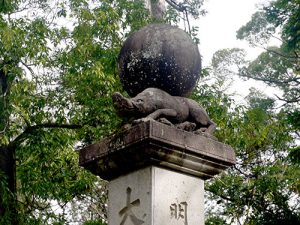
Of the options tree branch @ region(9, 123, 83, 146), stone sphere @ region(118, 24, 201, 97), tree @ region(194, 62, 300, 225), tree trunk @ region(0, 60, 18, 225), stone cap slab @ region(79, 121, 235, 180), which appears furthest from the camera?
tree @ region(194, 62, 300, 225)

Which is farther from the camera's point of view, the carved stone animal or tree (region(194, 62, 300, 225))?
tree (region(194, 62, 300, 225))

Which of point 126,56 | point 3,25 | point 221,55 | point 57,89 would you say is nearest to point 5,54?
point 3,25

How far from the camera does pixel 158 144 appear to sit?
3.68 meters

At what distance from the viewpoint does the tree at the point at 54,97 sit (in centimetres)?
831

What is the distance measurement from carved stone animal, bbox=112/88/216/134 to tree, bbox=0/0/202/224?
165 inches

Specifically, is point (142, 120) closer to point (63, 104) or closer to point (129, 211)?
point (129, 211)

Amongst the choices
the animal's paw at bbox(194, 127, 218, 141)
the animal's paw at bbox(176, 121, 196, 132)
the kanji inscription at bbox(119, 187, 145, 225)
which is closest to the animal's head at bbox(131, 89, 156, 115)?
the animal's paw at bbox(176, 121, 196, 132)

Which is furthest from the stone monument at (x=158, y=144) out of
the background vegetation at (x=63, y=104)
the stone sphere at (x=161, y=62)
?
the background vegetation at (x=63, y=104)

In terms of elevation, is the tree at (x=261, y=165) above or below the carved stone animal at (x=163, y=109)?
above

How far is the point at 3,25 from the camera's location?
316 inches

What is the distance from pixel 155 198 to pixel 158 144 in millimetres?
372

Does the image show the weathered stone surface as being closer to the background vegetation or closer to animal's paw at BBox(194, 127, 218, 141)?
animal's paw at BBox(194, 127, 218, 141)

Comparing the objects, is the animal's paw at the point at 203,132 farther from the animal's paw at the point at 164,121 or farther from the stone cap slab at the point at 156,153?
the animal's paw at the point at 164,121

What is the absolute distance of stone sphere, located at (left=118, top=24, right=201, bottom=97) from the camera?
13.8 ft
